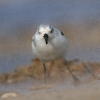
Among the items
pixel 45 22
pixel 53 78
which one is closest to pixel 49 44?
pixel 53 78

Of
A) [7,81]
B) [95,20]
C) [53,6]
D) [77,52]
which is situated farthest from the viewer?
[53,6]

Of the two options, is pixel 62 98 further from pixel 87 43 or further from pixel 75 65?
pixel 87 43

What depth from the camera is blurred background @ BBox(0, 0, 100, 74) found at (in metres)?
17.0

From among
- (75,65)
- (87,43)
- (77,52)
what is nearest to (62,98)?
(75,65)

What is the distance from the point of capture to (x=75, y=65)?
14.6m

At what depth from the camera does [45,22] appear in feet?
65.9

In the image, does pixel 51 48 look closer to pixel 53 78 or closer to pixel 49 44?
pixel 49 44

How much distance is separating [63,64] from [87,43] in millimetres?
3729

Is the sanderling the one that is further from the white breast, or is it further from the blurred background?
the blurred background

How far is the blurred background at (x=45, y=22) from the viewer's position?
17.0 m

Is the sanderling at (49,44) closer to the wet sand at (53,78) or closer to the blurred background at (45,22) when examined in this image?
the wet sand at (53,78)

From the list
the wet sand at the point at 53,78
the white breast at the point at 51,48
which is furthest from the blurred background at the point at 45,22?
the white breast at the point at 51,48

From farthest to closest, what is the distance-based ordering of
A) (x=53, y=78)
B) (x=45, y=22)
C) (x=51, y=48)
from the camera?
(x=45, y=22), (x=53, y=78), (x=51, y=48)

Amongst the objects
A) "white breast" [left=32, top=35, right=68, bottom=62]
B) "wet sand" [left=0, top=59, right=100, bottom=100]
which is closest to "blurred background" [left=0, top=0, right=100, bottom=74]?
"wet sand" [left=0, top=59, right=100, bottom=100]
